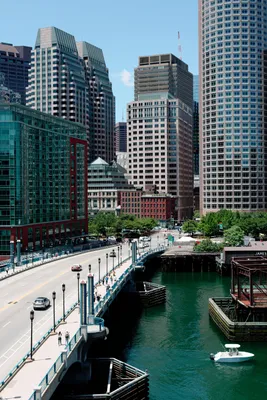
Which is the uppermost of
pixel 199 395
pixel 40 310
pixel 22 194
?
pixel 22 194

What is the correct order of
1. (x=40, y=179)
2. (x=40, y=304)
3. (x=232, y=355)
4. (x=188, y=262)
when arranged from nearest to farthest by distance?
(x=232, y=355) → (x=40, y=304) → (x=188, y=262) → (x=40, y=179)

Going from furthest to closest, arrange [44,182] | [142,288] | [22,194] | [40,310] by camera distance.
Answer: [44,182] < [22,194] < [142,288] < [40,310]

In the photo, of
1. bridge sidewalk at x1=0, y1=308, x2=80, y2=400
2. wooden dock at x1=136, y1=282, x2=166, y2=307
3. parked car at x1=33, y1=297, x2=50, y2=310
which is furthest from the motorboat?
wooden dock at x1=136, y1=282, x2=166, y2=307

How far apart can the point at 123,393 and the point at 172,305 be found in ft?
155

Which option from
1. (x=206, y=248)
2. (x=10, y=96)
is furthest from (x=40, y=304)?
(x=10, y=96)

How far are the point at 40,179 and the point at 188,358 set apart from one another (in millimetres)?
92420

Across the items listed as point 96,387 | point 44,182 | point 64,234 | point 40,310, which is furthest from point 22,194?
point 96,387

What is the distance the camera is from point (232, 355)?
69.3m

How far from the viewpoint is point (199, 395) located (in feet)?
194

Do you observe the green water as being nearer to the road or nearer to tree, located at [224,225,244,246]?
A: the road

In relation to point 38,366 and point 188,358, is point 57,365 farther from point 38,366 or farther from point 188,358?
point 188,358

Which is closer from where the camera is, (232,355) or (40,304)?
(232,355)

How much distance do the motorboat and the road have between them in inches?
800

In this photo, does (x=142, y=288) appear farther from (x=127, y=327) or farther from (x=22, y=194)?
(x=22, y=194)
